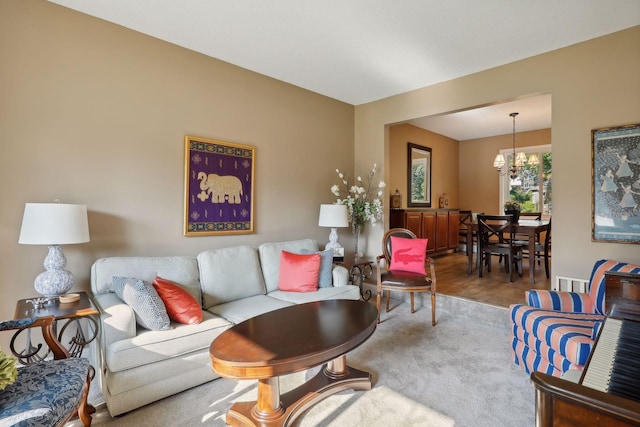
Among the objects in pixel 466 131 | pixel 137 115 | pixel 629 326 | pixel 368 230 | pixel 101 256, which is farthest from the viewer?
pixel 466 131

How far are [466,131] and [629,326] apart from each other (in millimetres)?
6313

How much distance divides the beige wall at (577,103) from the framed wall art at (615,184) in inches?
2.3

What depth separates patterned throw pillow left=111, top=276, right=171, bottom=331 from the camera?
205 cm

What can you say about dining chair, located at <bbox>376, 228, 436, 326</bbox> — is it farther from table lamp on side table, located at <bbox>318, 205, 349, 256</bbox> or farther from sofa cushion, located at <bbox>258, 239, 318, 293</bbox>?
sofa cushion, located at <bbox>258, 239, 318, 293</bbox>

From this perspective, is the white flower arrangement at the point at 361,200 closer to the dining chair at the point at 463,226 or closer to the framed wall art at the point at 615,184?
the framed wall art at the point at 615,184

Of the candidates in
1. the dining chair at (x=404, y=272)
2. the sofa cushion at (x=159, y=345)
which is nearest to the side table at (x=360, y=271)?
the dining chair at (x=404, y=272)

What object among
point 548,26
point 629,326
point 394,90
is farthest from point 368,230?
point 629,326

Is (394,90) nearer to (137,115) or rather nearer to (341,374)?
(137,115)

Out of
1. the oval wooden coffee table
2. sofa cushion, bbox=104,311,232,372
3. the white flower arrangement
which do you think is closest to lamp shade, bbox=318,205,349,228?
the white flower arrangement

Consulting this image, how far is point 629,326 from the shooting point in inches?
39.4

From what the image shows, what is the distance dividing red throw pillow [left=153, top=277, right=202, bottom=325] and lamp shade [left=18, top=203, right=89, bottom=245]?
61cm

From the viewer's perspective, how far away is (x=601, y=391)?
2.07ft

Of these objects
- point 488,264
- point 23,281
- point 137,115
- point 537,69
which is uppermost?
point 537,69

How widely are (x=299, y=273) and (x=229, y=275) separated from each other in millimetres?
673
